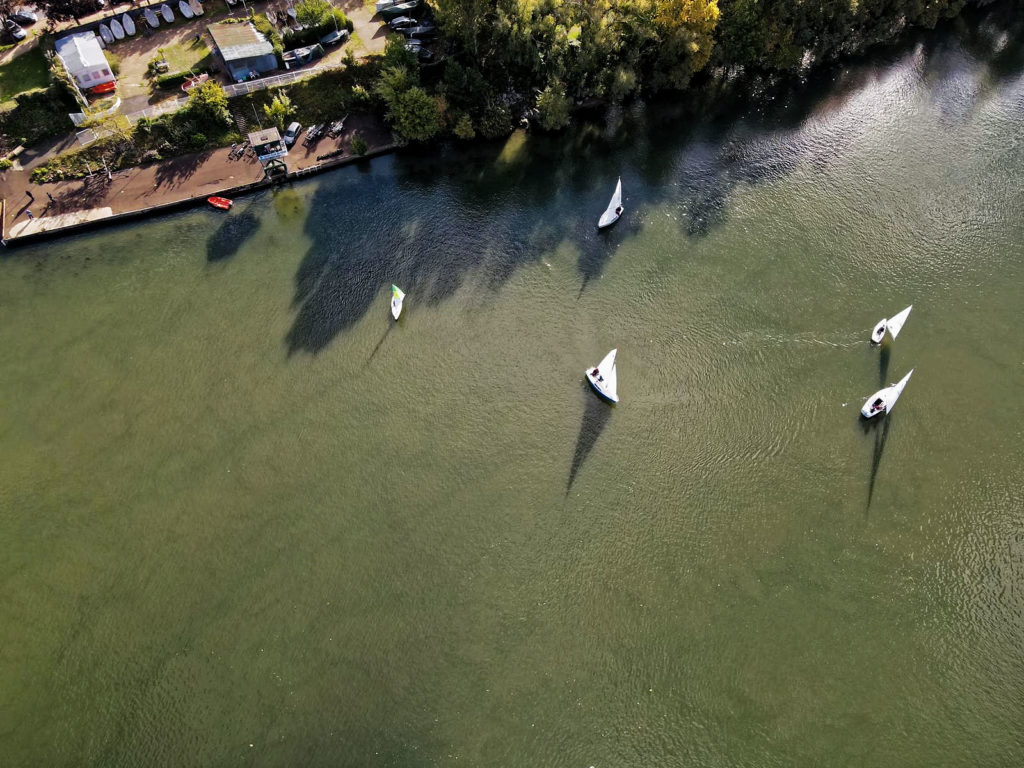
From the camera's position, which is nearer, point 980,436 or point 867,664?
point 867,664

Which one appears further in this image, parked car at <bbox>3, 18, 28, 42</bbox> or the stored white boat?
parked car at <bbox>3, 18, 28, 42</bbox>

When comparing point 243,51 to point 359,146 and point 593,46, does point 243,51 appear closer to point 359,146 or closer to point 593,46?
point 359,146

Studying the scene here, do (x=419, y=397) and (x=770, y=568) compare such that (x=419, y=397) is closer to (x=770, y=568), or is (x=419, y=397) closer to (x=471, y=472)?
(x=471, y=472)

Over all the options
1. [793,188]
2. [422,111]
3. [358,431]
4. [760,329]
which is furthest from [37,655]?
[793,188]

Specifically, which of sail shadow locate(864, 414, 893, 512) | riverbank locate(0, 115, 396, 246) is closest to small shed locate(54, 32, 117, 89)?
riverbank locate(0, 115, 396, 246)

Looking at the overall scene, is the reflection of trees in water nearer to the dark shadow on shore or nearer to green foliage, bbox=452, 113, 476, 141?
the dark shadow on shore

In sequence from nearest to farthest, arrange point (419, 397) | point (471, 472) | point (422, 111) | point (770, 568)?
point (770, 568), point (471, 472), point (419, 397), point (422, 111)

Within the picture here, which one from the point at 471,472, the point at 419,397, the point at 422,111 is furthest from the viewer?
the point at 422,111
